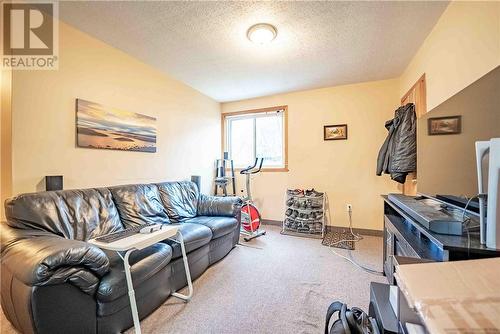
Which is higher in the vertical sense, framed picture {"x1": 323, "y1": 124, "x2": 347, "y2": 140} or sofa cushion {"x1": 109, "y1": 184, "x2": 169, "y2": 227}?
framed picture {"x1": 323, "y1": 124, "x2": 347, "y2": 140}

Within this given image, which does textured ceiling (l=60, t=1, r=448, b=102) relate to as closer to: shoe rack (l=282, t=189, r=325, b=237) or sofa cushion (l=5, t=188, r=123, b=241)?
sofa cushion (l=5, t=188, r=123, b=241)

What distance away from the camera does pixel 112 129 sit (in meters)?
2.45

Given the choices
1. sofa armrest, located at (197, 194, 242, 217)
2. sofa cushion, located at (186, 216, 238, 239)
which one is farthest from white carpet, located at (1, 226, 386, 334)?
sofa armrest, located at (197, 194, 242, 217)

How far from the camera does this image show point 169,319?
156cm

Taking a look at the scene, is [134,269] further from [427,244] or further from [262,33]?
[262,33]

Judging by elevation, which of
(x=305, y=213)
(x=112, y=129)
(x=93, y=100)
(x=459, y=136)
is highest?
(x=93, y=100)

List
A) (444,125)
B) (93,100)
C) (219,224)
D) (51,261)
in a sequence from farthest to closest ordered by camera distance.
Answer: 1. (219,224)
2. (93,100)
3. (444,125)
4. (51,261)

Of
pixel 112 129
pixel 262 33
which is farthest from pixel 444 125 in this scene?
pixel 112 129

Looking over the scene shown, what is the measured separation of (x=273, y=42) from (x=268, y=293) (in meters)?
2.55

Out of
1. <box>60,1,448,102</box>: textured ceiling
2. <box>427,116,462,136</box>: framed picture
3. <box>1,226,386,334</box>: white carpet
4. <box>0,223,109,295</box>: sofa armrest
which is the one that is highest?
<box>60,1,448,102</box>: textured ceiling

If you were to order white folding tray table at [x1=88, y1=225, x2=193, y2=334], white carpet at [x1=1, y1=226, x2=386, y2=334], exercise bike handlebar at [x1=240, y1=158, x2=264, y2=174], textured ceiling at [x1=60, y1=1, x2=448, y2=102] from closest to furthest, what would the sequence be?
1. white folding tray table at [x1=88, y1=225, x2=193, y2=334]
2. white carpet at [x1=1, y1=226, x2=386, y2=334]
3. textured ceiling at [x1=60, y1=1, x2=448, y2=102]
4. exercise bike handlebar at [x1=240, y1=158, x2=264, y2=174]

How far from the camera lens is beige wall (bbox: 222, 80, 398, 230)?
3449 millimetres

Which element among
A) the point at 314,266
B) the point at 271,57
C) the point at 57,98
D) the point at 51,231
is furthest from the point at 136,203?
the point at 271,57

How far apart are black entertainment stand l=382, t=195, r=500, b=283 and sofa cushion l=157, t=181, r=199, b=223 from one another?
228cm
